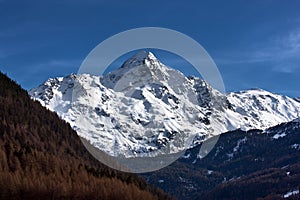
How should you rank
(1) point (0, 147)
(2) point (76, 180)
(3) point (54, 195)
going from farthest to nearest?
(1) point (0, 147), (2) point (76, 180), (3) point (54, 195)

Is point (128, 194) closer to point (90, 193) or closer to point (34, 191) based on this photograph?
point (90, 193)

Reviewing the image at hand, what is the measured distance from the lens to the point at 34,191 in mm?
163500

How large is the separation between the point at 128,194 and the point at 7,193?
41.0 metres

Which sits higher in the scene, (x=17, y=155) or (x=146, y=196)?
(x=17, y=155)

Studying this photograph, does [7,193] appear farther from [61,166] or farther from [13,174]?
[61,166]

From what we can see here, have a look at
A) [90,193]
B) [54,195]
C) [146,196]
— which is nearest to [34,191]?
[54,195]

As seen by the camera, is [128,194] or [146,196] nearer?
[128,194]

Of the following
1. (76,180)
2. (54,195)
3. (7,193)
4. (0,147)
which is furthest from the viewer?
(0,147)

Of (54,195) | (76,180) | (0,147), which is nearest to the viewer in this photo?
(54,195)

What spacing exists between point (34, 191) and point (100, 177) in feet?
109

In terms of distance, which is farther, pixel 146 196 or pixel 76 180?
pixel 146 196

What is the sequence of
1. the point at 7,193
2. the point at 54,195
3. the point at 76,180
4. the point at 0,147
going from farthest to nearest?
the point at 0,147
the point at 76,180
the point at 54,195
the point at 7,193

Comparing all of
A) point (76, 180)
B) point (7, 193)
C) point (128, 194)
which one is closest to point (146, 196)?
point (128, 194)

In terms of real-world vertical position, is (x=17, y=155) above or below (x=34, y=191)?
above
